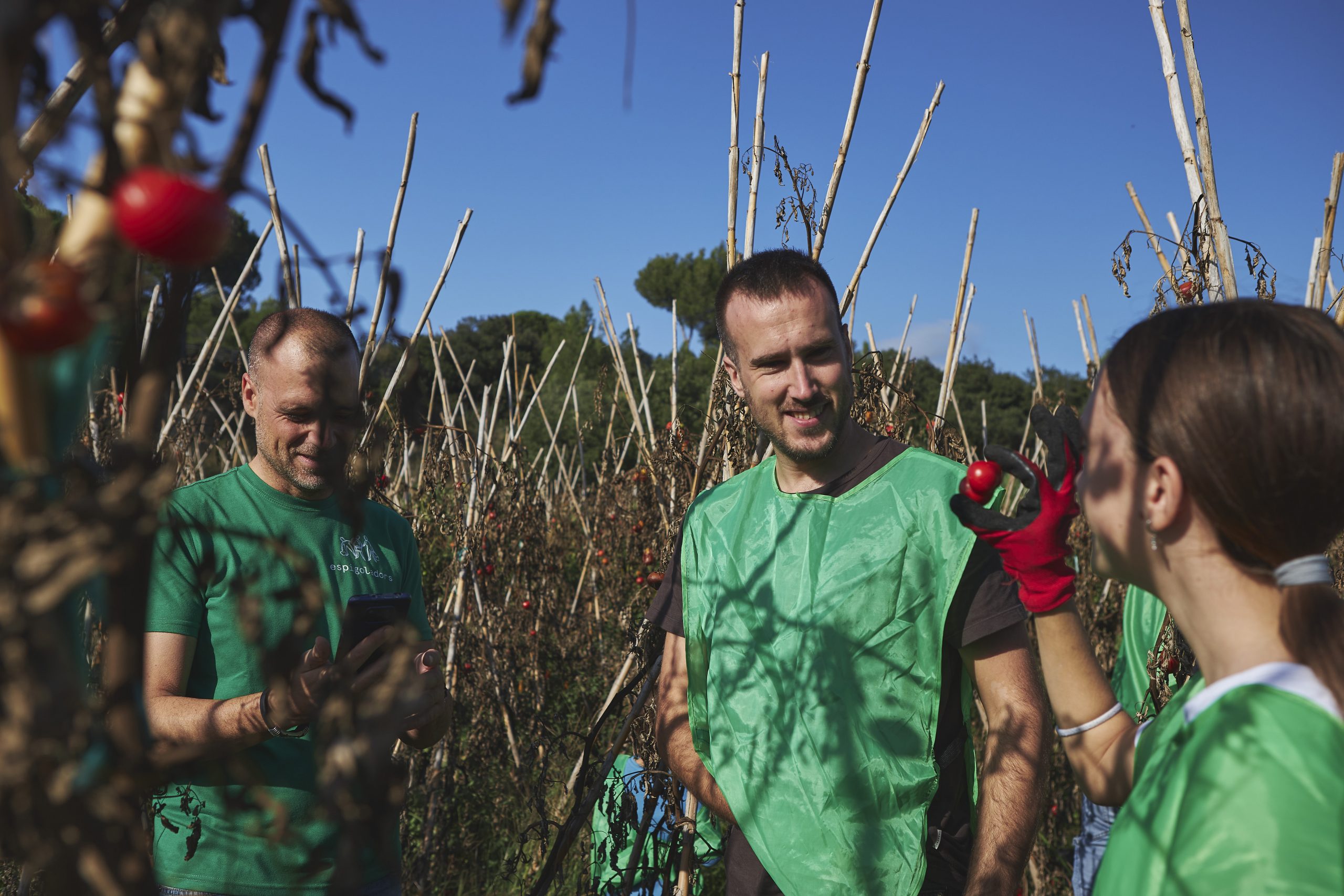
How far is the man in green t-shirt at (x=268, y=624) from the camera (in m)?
1.57

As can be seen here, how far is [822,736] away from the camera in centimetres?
163

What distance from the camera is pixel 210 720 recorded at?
1.56m

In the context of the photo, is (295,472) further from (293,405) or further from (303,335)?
(303,335)

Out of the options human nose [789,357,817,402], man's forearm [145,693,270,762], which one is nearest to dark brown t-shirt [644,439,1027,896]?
human nose [789,357,817,402]

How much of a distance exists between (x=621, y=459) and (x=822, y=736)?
408 cm

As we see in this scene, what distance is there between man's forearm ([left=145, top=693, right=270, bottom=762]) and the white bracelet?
1222 millimetres

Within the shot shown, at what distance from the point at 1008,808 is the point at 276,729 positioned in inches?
49.0

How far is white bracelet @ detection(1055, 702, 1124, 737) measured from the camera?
1.28 metres

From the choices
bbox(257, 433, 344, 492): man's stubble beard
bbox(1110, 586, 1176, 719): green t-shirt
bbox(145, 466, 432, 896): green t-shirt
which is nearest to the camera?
bbox(145, 466, 432, 896): green t-shirt

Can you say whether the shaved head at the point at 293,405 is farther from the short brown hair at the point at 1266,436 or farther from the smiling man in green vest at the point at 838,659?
the short brown hair at the point at 1266,436

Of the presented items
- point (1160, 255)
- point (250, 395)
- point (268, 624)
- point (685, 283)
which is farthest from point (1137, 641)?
point (685, 283)

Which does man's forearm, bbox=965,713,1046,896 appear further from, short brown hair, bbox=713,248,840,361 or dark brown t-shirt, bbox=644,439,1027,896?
short brown hair, bbox=713,248,840,361

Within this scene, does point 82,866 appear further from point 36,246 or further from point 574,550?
point 574,550

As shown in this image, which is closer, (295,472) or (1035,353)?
(295,472)
